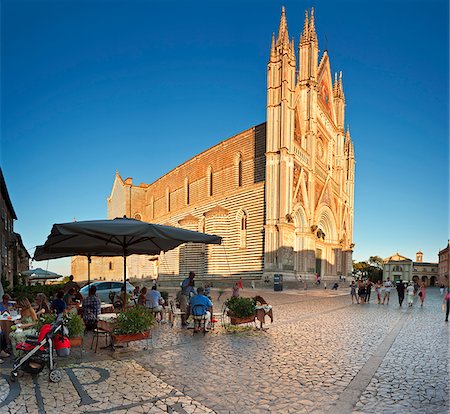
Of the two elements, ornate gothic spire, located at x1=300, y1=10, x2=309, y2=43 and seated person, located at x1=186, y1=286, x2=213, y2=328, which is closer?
seated person, located at x1=186, y1=286, x2=213, y2=328

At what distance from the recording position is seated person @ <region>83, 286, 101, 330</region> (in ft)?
32.6

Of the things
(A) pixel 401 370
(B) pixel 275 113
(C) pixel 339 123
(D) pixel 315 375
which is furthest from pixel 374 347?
(C) pixel 339 123

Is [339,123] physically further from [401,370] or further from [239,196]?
[401,370]

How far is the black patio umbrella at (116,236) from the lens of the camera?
8.25 metres

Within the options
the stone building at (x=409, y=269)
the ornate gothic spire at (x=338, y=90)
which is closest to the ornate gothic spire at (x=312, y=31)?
the ornate gothic spire at (x=338, y=90)

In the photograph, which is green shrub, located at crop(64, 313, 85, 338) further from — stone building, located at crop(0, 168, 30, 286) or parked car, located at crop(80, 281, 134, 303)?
stone building, located at crop(0, 168, 30, 286)

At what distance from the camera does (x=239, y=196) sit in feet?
126

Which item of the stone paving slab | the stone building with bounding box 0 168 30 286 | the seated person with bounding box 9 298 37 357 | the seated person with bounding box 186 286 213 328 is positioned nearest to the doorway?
the stone building with bounding box 0 168 30 286

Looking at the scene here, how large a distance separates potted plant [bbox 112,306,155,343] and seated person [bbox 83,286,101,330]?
203 centimetres

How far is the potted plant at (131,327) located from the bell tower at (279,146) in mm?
25259

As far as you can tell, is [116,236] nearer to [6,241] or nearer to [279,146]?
[6,241]

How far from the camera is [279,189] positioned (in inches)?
1344

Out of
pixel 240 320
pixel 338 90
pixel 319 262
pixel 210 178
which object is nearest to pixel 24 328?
pixel 240 320

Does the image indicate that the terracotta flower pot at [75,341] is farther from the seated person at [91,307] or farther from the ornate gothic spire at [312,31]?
the ornate gothic spire at [312,31]
